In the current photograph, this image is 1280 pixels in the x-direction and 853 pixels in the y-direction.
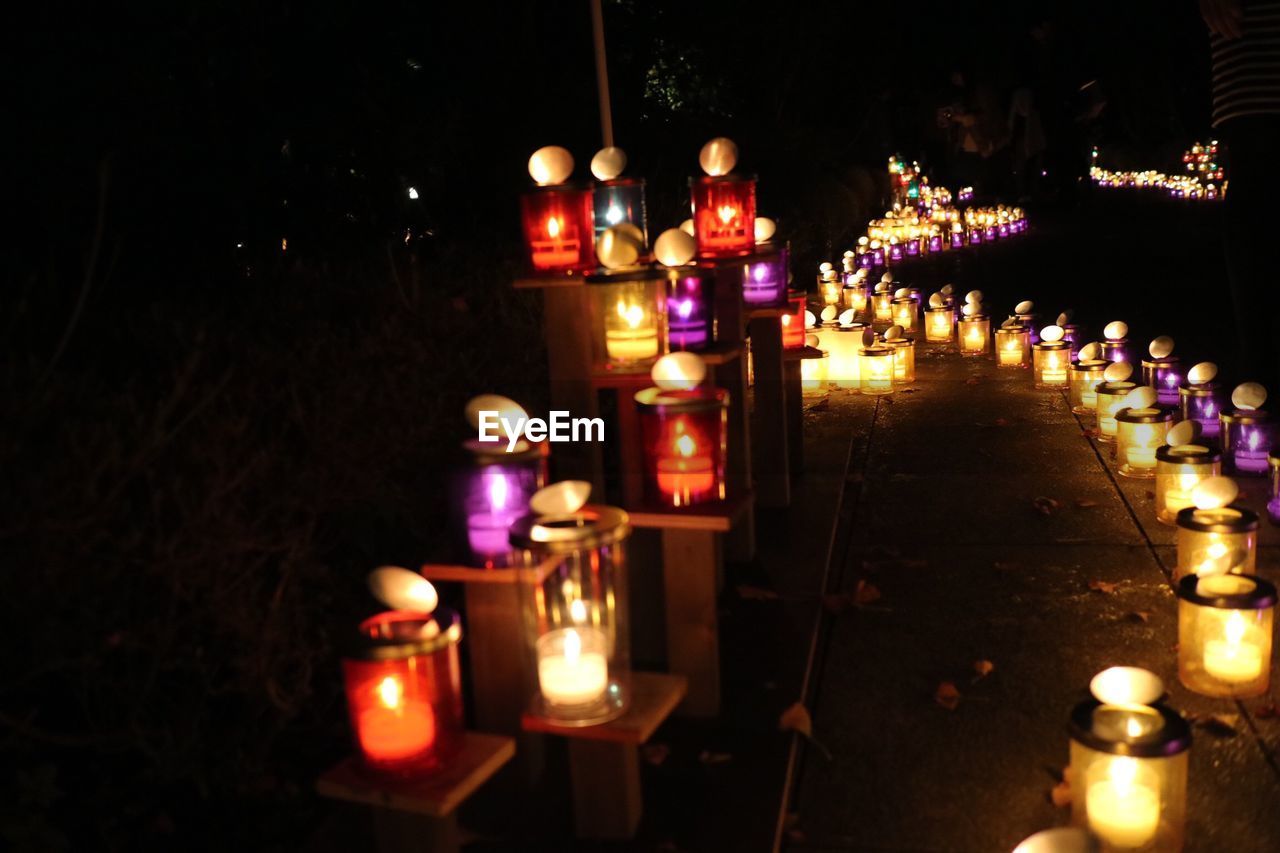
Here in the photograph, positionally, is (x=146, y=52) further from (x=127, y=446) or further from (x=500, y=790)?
(x=500, y=790)

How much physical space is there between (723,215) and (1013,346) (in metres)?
4.99

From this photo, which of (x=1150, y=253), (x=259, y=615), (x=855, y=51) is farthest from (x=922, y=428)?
(x=855, y=51)

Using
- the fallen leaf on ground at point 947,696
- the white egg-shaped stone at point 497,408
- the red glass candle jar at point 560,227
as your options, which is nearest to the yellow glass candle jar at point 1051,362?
the fallen leaf on ground at point 947,696

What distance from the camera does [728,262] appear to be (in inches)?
162

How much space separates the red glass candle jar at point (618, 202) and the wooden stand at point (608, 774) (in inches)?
83.0

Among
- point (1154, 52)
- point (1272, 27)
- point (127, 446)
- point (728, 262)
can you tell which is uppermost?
point (1154, 52)

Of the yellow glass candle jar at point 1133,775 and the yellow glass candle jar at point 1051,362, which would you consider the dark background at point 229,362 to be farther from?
the yellow glass candle jar at point 1051,362

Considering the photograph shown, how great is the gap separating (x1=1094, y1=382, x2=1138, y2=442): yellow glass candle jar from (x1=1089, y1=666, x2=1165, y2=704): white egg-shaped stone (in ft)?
11.8

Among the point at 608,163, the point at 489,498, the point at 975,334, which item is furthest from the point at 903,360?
the point at 489,498

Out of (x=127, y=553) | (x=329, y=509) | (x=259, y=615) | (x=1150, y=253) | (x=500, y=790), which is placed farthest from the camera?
(x=1150, y=253)

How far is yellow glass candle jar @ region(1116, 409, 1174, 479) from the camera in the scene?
5500 mm

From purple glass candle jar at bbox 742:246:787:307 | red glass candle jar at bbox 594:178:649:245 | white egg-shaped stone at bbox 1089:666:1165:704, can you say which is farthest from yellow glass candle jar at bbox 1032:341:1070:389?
white egg-shaped stone at bbox 1089:666:1165:704

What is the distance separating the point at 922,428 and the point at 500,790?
453cm

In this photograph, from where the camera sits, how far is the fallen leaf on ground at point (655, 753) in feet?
10.6
